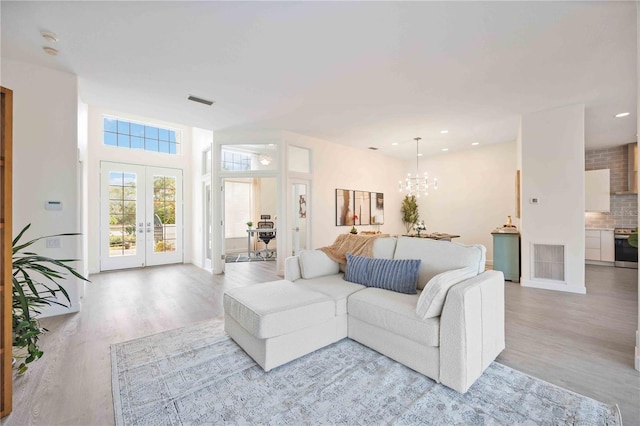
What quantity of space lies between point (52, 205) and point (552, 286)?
6.94 meters

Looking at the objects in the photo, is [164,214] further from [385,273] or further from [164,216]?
[385,273]

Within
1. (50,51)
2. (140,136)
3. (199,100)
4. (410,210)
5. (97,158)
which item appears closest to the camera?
(50,51)

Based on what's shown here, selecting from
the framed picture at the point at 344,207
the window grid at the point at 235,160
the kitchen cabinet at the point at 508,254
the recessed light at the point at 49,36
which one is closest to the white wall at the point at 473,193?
the kitchen cabinet at the point at 508,254

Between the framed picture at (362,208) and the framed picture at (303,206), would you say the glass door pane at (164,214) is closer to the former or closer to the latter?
the framed picture at (303,206)

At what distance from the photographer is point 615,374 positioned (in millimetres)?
2027

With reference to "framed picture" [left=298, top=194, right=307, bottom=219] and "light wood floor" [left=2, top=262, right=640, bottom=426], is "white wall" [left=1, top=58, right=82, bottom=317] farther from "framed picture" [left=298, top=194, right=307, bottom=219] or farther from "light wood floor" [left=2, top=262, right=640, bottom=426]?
"framed picture" [left=298, top=194, right=307, bottom=219]

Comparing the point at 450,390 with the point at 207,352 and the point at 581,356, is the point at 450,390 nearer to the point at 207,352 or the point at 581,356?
the point at 581,356

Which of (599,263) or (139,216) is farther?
(599,263)

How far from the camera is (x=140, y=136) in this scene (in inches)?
240

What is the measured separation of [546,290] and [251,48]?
17.3 ft

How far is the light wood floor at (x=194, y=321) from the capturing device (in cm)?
178

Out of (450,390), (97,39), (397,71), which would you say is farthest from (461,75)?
(97,39)

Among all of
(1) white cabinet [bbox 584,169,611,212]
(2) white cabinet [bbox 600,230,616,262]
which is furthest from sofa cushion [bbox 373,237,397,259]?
(2) white cabinet [bbox 600,230,616,262]

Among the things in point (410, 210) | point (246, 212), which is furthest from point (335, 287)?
point (246, 212)
